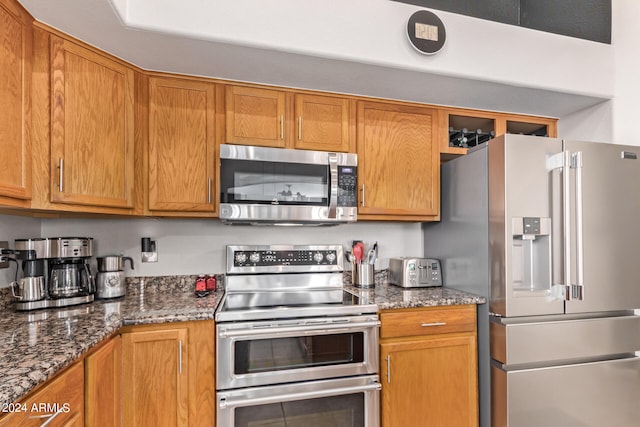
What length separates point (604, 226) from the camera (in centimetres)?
191

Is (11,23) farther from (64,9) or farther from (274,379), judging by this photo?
(274,379)

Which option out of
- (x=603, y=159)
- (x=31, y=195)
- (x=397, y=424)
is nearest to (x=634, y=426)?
(x=397, y=424)

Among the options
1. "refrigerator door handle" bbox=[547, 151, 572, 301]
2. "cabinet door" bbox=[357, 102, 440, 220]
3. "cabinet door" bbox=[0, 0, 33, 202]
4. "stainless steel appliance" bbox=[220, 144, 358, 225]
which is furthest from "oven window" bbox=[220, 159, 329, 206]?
"refrigerator door handle" bbox=[547, 151, 572, 301]

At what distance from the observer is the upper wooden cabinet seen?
200cm

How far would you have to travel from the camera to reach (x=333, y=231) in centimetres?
245

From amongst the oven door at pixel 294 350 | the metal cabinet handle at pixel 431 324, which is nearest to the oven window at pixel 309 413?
the oven door at pixel 294 350

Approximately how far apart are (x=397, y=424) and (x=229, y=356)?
0.95 m

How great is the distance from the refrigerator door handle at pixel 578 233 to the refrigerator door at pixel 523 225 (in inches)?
3.2

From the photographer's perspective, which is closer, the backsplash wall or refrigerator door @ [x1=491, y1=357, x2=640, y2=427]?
refrigerator door @ [x1=491, y1=357, x2=640, y2=427]

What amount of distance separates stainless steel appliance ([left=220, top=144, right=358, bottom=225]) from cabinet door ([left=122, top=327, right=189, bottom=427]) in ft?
2.24

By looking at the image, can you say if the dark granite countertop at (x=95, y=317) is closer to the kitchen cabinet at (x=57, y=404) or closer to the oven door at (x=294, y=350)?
the kitchen cabinet at (x=57, y=404)

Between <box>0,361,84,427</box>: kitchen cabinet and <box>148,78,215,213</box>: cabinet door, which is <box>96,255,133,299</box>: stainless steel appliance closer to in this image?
<box>148,78,215,213</box>: cabinet door

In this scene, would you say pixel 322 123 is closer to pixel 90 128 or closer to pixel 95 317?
pixel 90 128

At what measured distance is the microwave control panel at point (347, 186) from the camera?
2.08 m
